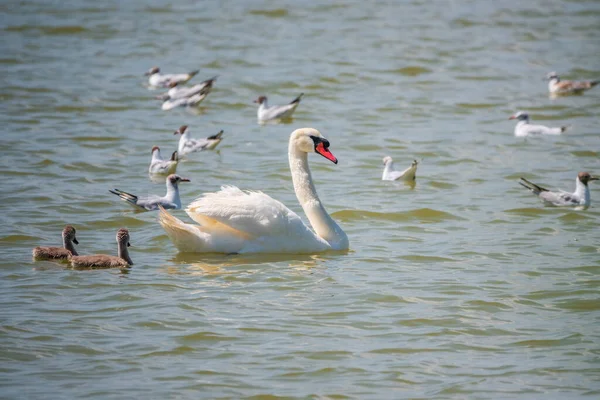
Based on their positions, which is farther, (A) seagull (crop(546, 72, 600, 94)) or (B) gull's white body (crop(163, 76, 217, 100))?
(A) seagull (crop(546, 72, 600, 94))

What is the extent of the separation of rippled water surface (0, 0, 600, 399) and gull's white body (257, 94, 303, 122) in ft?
0.90

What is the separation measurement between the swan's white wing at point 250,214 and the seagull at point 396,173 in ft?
12.7

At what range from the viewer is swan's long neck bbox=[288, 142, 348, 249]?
10.3m

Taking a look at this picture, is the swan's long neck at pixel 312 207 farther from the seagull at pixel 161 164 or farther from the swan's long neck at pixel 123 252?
the seagull at pixel 161 164

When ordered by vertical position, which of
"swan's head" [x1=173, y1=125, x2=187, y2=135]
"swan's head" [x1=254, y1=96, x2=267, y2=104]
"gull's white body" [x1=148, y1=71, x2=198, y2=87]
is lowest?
"swan's head" [x1=173, y1=125, x2=187, y2=135]

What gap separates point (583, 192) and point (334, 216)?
3078mm

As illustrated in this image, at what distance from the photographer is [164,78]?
20.5m

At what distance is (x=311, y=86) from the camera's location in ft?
67.8

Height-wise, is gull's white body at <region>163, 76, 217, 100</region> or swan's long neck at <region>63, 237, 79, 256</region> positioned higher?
gull's white body at <region>163, 76, 217, 100</region>

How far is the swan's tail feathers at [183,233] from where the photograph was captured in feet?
31.9

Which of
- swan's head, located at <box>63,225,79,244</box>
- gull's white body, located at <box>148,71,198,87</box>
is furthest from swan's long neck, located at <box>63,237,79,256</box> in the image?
gull's white body, located at <box>148,71,198,87</box>

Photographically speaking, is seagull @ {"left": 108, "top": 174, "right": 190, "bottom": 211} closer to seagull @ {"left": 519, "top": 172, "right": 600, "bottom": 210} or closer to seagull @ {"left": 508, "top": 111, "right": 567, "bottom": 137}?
seagull @ {"left": 519, "top": 172, "right": 600, "bottom": 210}

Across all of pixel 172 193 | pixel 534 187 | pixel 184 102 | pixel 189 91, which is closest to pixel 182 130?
pixel 184 102

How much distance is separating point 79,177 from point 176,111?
5580 mm
